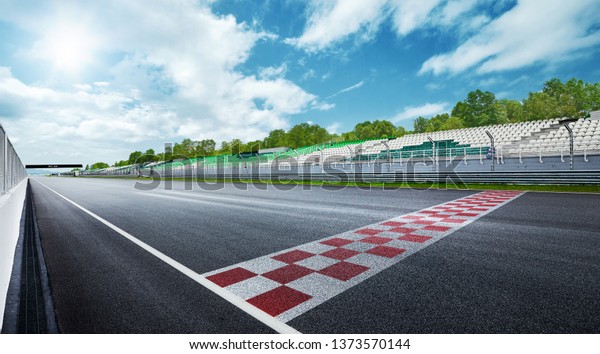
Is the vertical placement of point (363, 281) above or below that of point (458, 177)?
below

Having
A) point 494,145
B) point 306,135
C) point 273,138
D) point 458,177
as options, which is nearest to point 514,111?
point 306,135

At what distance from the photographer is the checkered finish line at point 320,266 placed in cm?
239

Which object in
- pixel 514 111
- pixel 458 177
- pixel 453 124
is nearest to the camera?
pixel 458 177

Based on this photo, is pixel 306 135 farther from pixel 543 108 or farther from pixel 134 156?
pixel 134 156

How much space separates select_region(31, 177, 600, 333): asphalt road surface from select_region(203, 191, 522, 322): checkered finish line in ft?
0.41

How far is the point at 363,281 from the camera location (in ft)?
8.87

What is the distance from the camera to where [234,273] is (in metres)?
3.01

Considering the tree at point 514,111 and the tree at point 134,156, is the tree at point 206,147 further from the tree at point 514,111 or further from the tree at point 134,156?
the tree at point 514,111

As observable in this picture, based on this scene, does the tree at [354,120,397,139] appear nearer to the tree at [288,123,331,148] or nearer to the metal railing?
the tree at [288,123,331,148]

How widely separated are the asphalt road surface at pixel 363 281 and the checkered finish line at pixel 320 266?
0.41 ft

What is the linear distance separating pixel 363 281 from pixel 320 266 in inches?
22.6

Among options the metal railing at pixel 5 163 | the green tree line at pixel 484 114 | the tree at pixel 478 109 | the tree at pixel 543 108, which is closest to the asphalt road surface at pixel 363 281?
the metal railing at pixel 5 163
